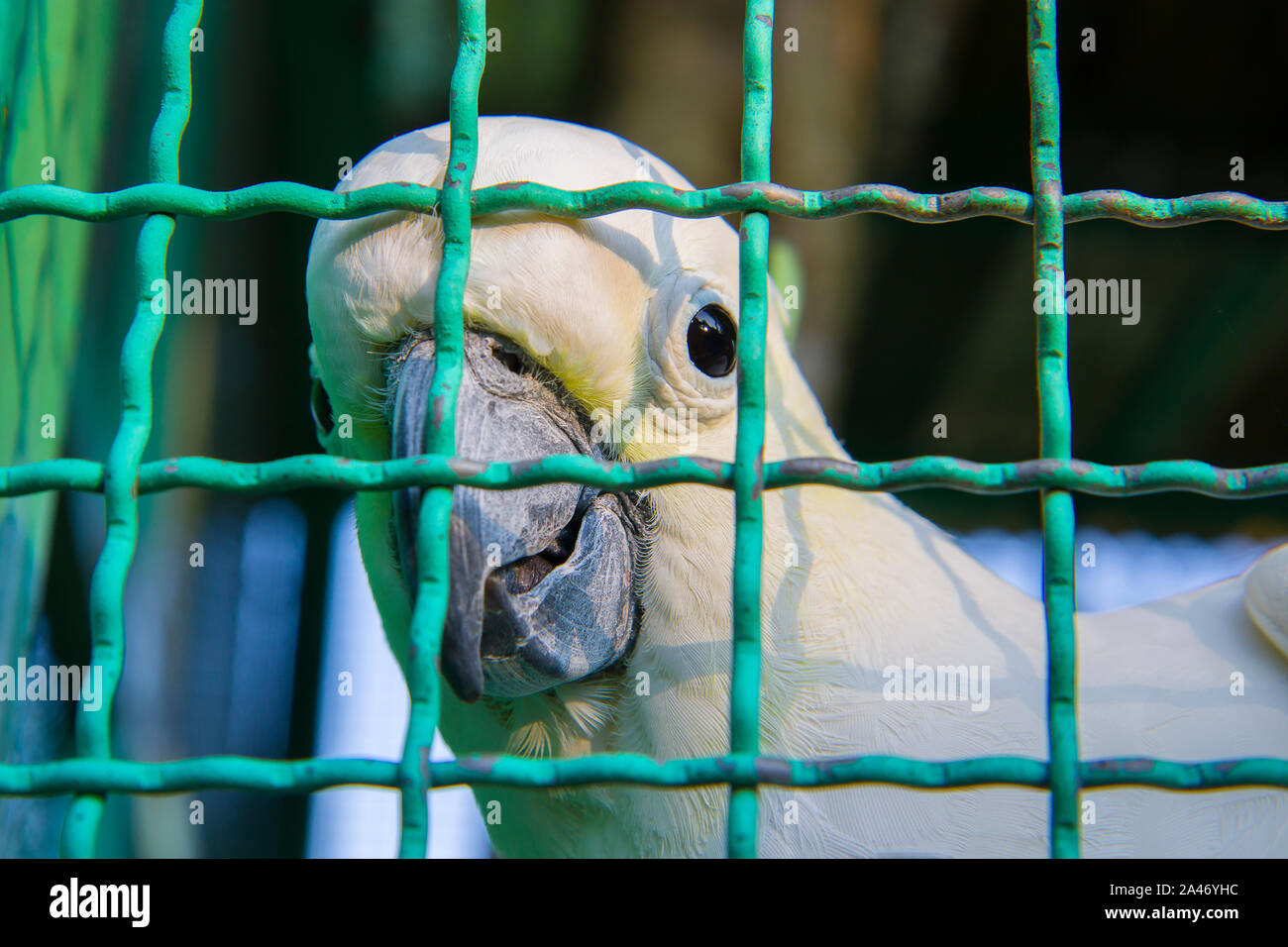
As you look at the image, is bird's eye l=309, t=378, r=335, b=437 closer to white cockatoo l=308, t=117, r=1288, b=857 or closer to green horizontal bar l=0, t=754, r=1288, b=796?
white cockatoo l=308, t=117, r=1288, b=857

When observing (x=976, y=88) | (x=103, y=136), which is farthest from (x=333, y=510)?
(x=976, y=88)

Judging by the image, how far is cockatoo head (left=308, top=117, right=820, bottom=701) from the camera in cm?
143

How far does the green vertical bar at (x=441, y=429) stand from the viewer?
1.12 m

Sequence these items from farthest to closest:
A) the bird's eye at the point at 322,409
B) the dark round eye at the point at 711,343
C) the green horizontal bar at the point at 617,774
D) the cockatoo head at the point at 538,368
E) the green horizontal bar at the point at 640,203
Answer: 1. the bird's eye at the point at 322,409
2. the dark round eye at the point at 711,343
3. the cockatoo head at the point at 538,368
4. the green horizontal bar at the point at 640,203
5. the green horizontal bar at the point at 617,774

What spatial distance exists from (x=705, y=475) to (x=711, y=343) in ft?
1.67

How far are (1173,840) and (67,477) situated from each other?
5.07 feet

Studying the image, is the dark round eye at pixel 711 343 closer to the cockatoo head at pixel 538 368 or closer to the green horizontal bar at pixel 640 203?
the cockatoo head at pixel 538 368

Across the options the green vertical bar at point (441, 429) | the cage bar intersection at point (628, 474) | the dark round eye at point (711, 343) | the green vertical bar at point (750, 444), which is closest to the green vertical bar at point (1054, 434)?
the cage bar intersection at point (628, 474)

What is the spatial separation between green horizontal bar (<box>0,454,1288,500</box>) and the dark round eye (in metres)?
0.47

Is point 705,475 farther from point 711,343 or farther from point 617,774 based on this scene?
point 711,343

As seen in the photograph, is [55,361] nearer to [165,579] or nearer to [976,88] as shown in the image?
[165,579]

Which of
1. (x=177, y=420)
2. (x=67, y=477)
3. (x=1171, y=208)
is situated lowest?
(x=67, y=477)
